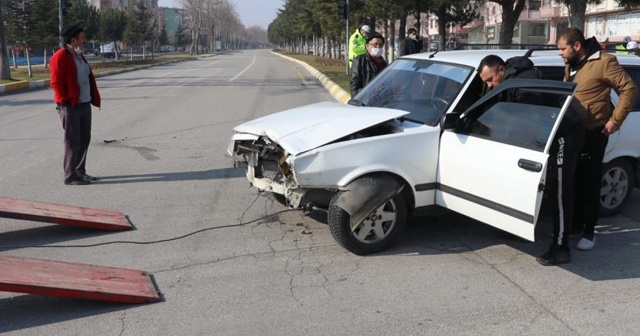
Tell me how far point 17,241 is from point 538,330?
4422 mm

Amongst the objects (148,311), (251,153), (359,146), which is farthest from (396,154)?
(148,311)

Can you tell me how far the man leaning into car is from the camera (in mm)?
4312

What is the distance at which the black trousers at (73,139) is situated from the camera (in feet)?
23.8

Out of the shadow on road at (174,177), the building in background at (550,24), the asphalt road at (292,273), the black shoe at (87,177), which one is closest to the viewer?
the asphalt road at (292,273)

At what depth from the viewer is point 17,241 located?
5.22m

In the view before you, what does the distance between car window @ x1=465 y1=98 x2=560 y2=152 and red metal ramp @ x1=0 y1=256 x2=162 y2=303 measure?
9.34 feet

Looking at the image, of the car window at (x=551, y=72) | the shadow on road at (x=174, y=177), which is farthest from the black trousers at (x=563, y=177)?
the shadow on road at (x=174, y=177)

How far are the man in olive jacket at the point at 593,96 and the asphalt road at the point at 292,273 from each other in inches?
26.3

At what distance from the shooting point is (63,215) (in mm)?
5418

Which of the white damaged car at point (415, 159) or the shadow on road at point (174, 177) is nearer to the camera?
the white damaged car at point (415, 159)

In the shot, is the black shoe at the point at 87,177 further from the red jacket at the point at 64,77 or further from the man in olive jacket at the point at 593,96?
the man in olive jacket at the point at 593,96

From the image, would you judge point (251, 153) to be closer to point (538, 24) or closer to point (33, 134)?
point (33, 134)

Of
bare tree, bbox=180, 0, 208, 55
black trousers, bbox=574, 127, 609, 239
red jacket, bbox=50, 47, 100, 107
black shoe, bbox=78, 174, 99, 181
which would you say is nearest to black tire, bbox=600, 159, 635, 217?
black trousers, bbox=574, 127, 609, 239

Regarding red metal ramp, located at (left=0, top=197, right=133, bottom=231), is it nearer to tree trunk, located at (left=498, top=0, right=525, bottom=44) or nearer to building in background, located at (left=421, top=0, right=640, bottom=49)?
tree trunk, located at (left=498, top=0, right=525, bottom=44)
